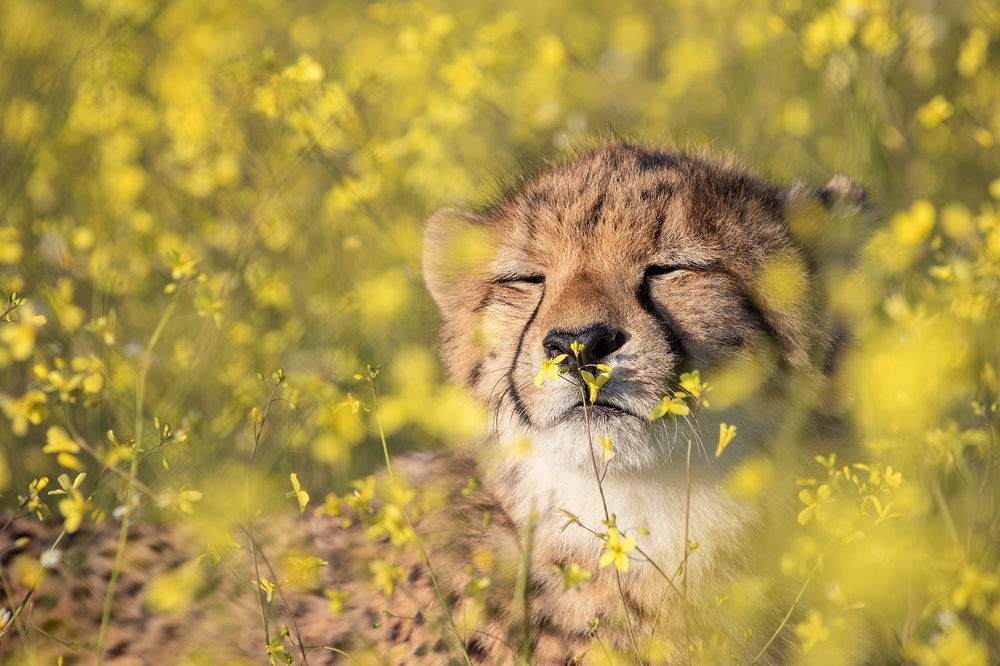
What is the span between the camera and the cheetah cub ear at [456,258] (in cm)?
307

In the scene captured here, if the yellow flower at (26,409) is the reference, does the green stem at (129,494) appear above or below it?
below

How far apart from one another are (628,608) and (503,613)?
0.37 m

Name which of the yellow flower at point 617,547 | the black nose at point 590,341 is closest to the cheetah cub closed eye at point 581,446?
the black nose at point 590,341

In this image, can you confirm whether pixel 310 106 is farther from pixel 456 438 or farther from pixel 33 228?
pixel 456 438

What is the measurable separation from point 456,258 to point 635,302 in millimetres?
899

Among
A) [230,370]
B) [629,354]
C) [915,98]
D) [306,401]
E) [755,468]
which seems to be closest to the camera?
[629,354]

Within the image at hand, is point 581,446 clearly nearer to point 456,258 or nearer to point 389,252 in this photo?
point 456,258

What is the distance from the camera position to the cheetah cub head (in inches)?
95.3

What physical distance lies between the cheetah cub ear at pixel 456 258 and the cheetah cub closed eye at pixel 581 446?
2cm

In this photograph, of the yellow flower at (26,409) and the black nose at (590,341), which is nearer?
the yellow flower at (26,409)

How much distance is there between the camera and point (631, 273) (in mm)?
2643

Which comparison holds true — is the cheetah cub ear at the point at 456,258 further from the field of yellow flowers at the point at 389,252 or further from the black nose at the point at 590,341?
the black nose at the point at 590,341

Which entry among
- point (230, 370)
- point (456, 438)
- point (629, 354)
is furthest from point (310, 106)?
point (629, 354)

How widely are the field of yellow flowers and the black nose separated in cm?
52
